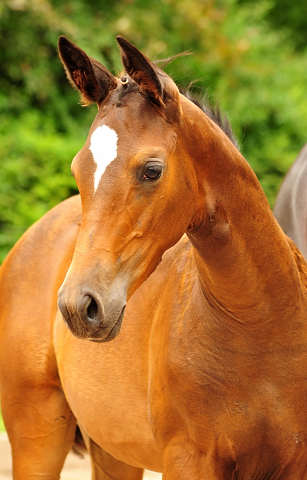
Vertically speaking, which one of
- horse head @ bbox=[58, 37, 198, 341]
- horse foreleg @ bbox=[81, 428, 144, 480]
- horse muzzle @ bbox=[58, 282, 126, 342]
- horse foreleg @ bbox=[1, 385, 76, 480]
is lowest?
horse foreleg @ bbox=[81, 428, 144, 480]

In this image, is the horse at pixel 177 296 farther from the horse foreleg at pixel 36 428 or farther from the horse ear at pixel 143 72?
the horse foreleg at pixel 36 428

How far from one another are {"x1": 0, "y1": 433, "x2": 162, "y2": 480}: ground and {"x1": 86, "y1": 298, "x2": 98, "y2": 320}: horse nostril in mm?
3246

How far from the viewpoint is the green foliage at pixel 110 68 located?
8.66 m

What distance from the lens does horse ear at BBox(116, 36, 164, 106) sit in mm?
2006

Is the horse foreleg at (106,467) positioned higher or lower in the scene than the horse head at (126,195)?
lower

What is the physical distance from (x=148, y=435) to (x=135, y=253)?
1048 millimetres

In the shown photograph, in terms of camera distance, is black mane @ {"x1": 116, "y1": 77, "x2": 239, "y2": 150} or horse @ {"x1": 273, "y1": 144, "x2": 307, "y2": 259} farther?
horse @ {"x1": 273, "y1": 144, "x2": 307, "y2": 259}

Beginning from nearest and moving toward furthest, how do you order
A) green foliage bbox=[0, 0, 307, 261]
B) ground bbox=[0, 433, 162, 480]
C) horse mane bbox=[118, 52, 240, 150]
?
horse mane bbox=[118, 52, 240, 150] → ground bbox=[0, 433, 162, 480] → green foliage bbox=[0, 0, 307, 261]

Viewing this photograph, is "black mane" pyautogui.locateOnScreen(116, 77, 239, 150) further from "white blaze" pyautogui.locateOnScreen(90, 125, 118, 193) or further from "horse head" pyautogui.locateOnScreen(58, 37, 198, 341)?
"white blaze" pyautogui.locateOnScreen(90, 125, 118, 193)

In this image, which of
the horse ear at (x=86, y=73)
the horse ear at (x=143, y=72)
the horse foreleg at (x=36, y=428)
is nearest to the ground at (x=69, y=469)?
the horse foreleg at (x=36, y=428)

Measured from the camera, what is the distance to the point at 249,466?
7.82ft

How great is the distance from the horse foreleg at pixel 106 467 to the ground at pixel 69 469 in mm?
1123

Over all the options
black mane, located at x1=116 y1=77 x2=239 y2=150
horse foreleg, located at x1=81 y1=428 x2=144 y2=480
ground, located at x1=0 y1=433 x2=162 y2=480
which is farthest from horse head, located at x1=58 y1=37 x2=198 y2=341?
ground, located at x1=0 y1=433 x2=162 y2=480

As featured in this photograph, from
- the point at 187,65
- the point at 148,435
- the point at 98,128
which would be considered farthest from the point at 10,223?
the point at 98,128
